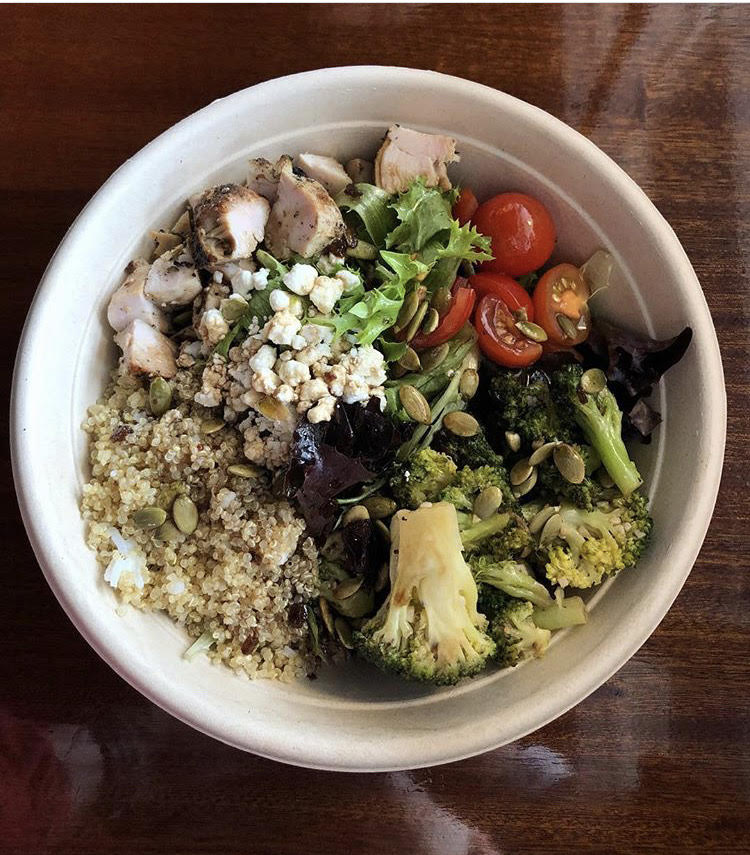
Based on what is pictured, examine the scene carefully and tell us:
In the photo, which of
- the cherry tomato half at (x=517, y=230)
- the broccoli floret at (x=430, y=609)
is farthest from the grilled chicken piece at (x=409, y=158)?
the broccoli floret at (x=430, y=609)

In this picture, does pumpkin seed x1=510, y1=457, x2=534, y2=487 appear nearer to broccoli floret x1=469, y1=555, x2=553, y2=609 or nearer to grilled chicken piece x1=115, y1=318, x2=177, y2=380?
broccoli floret x1=469, y1=555, x2=553, y2=609

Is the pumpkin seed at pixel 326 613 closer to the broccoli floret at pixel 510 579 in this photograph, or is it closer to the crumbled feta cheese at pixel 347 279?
the broccoli floret at pixel 510 579

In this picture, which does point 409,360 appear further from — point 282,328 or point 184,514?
point 184,514

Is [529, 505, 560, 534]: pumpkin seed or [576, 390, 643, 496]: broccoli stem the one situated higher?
[576, 390, 643, 496]: broccoli stem

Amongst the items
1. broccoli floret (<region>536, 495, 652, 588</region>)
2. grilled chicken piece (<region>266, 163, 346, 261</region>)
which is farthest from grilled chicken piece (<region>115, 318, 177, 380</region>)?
broccoli floret (<region>536, 495, 652, 588</region>)

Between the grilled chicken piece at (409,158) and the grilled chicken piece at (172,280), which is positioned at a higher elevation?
the grilled chicken piece at (409,158)
